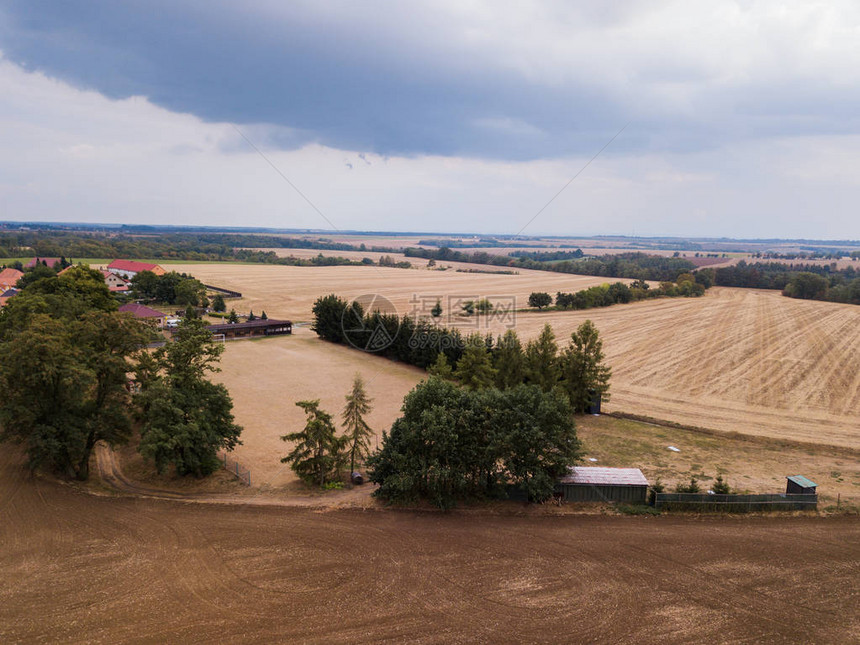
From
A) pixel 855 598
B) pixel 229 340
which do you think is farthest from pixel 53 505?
pixel 229 340

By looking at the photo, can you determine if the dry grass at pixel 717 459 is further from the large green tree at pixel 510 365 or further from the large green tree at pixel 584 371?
the large green tree at pixel 510 365

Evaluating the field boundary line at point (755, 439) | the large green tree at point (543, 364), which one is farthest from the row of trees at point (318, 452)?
the field boundary line at point (755, 439)

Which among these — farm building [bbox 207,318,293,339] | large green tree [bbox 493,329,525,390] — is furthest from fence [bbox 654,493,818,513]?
farm building [bbox 207,318,293,339]

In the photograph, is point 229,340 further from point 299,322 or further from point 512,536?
point 512,536

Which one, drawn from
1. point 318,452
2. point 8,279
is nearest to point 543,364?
point 318,452

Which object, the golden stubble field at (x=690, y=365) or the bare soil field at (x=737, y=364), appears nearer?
the bare soil field at (x=737, y=364)
